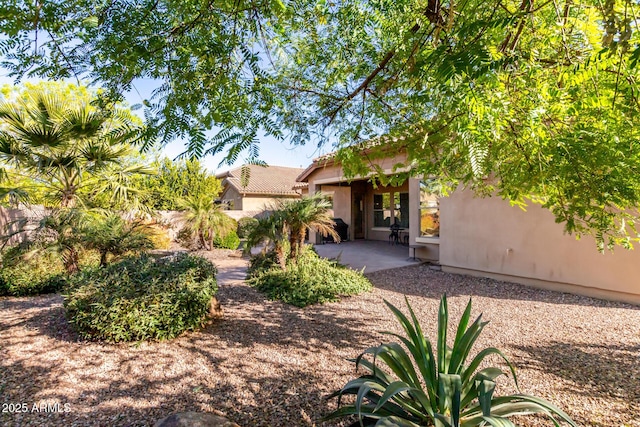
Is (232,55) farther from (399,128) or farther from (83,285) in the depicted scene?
(83,285)

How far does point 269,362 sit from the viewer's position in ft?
13.7

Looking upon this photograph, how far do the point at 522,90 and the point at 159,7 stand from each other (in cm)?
324

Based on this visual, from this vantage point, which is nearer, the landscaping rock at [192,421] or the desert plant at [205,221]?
the landscaping rock at [192,421]

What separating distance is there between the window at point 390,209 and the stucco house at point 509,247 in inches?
182

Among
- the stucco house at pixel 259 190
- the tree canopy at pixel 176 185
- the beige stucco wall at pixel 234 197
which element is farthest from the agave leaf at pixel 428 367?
the beige stucco wall at pixel 234 197

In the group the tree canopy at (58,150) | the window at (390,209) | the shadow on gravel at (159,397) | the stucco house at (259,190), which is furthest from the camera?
the stucco house at (259,190)

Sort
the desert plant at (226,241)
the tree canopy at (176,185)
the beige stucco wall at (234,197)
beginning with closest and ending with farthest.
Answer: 1. the desert plant at (226,241)
2. the tree canopy at (176,185)
3. the beige stucco wall at (234,197)

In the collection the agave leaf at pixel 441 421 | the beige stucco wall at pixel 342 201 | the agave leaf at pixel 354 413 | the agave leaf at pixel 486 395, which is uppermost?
the beige stucco wall at pixel 342 201

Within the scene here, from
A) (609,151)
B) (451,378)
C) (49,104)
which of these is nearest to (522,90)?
(609,151)

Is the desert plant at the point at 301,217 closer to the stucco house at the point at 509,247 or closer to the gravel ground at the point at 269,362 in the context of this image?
the stucco house at the point at 509,247

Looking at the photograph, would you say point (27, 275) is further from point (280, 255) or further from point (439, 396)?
point (439, 396)

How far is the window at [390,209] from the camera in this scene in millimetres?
15922

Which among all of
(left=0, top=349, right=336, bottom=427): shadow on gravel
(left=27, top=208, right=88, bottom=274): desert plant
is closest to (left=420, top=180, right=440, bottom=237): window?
(left=0, top=349, right=336, bottom=427): shadow on gravel

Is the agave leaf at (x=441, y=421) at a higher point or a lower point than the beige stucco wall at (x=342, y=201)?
lower
